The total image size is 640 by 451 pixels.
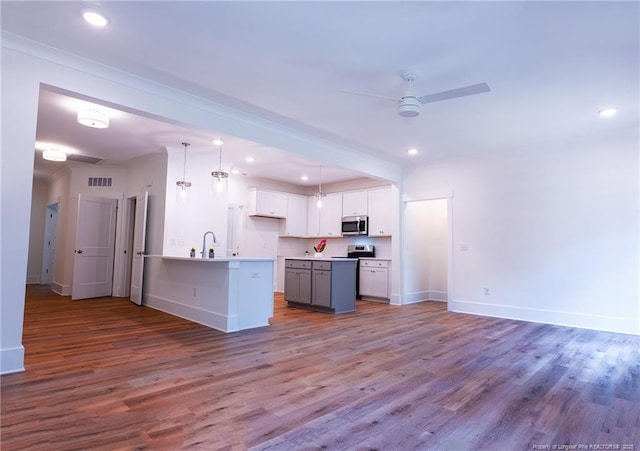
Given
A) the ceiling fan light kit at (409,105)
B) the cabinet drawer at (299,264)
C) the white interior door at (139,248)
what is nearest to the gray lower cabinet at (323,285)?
the cabinet drawer at (299,264)

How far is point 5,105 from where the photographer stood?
2.81 m

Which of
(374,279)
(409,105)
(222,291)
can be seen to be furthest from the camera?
(374,279)

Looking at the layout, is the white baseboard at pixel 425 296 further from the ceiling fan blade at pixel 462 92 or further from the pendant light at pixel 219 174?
the ceiling fan blade at pixel 462 92

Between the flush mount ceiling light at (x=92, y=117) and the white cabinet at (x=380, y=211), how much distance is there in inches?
204

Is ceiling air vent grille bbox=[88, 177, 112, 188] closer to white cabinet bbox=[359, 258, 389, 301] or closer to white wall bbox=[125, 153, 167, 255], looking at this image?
white wall bbox=[125, 153, 167, 255]

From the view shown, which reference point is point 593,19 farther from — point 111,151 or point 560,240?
point 111,151

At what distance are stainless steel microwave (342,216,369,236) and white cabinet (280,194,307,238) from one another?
123cm

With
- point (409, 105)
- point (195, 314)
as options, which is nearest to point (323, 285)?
point (195, 314)

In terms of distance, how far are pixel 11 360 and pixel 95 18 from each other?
8.99 feet

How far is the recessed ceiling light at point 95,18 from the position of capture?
260 cm

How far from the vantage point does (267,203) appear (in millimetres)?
8086

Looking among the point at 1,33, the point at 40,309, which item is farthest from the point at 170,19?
the point at 40,309

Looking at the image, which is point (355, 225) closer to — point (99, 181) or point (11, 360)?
point (99, 181)

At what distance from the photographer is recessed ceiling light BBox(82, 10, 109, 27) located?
2596 mm
